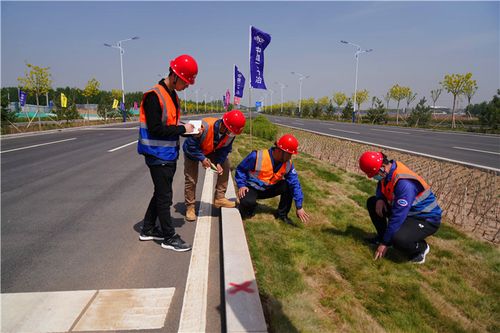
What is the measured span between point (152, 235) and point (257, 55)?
715 cm

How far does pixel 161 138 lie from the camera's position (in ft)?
10.5

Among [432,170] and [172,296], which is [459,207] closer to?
[432,170]

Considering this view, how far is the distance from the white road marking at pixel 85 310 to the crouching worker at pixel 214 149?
1.69 meters

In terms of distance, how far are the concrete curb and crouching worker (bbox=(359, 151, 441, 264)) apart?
1534 mm

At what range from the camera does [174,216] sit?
457 centimetres

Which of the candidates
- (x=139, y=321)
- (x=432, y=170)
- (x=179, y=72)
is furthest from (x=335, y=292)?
(x=432, y=170)

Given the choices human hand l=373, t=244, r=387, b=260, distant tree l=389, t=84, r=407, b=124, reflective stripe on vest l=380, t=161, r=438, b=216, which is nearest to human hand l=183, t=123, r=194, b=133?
reflective stripe on vest l=380, t=161, r=438, b=216

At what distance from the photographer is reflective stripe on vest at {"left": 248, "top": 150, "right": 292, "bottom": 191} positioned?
14.2 ft

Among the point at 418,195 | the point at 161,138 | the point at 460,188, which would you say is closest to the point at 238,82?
the point at 460,188

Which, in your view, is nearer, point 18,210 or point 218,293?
point 218,293

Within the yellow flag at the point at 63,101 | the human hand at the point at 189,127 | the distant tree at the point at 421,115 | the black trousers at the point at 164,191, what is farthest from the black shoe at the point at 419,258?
the distant tree at the point at 421,115

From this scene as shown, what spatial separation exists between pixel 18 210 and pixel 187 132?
10.6ft

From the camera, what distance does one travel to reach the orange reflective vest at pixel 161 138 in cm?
313

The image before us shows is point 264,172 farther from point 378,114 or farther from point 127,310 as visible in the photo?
point 378,114
